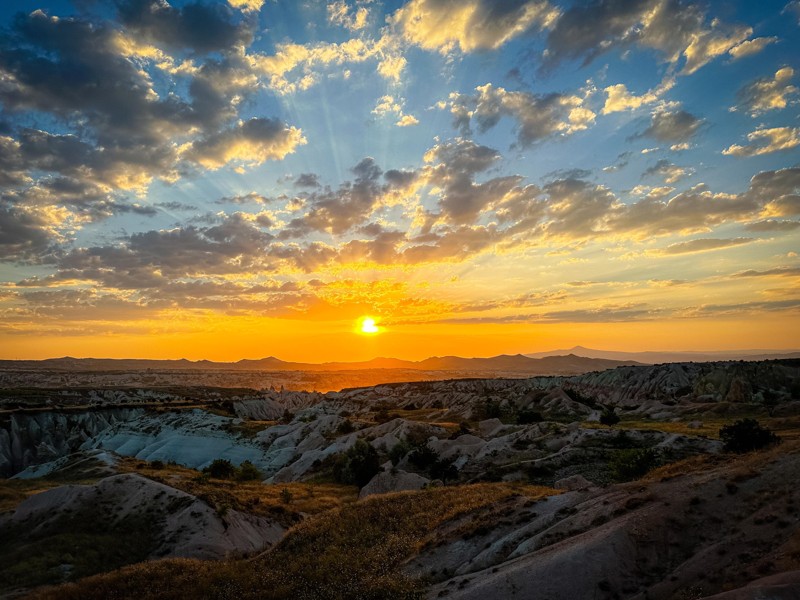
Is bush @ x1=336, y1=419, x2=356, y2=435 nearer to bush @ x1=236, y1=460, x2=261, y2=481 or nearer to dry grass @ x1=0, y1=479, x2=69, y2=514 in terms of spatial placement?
bush @ x1=236, y1=460, x2=261, y2=481

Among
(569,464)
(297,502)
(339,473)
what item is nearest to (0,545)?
(297,502)

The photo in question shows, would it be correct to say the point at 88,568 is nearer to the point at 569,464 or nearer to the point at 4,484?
the point at 4,484

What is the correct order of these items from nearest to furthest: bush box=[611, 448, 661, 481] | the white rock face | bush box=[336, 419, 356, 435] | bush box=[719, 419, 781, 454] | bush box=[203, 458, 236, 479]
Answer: the white rock face < bush box=[611, 448, 661, 481] < bush box=[719, 419, 781, 454] < bush box=[203, 458, 236, 479] < bush box=[336, 419, 356, 435]

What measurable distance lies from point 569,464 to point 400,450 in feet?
65.6

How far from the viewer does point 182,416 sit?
8894 centimetres

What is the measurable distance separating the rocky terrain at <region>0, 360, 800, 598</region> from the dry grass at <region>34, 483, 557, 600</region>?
24.0 inches

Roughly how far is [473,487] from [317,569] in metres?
15.4

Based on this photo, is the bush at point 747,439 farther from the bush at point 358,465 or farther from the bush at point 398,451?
the bush at point 358,465

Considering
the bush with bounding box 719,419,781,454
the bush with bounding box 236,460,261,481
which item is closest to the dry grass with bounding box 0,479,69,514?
the bush with bounding box 236,460,261,481

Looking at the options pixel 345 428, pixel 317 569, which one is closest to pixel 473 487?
pixel 317 569

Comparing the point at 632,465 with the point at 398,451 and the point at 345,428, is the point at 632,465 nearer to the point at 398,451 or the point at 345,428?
the point at 398,451

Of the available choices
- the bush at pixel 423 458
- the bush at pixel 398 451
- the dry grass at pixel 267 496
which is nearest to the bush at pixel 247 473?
the dry grass at pixel 267 496

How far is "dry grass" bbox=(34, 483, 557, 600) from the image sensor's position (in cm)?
1647

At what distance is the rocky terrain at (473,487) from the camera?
42.0ft
